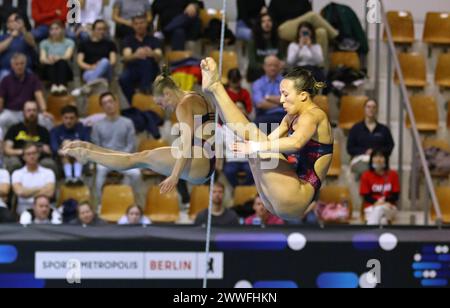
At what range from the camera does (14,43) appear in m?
10.4

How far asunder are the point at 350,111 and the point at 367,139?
71cm

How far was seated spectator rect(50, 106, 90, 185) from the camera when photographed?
9.24 m

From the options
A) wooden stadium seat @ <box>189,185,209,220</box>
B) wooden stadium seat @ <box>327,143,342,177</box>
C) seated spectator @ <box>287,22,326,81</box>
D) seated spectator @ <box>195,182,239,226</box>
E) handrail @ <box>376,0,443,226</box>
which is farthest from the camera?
seated spectator @ <box>287,22,326,81</box>

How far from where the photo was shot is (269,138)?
5789 mm

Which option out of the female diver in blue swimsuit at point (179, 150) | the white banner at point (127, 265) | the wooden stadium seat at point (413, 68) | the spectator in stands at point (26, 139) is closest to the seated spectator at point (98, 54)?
the spectator in stands at point (26, 139)

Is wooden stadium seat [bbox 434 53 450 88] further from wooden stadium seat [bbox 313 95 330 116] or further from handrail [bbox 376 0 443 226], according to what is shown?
wooden stadium seat [bbox 313 95 330 116]

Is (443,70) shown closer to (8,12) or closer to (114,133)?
(114,133)

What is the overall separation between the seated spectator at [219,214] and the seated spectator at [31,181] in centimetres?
120

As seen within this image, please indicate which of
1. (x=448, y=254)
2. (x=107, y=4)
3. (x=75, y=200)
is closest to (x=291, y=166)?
(x=448, y=254)

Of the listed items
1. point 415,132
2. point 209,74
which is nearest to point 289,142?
point 209,74

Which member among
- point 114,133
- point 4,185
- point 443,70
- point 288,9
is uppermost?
point 288,9

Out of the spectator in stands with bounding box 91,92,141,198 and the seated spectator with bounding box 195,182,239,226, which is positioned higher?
the spectator in stands with bounding box 91,92,141,198

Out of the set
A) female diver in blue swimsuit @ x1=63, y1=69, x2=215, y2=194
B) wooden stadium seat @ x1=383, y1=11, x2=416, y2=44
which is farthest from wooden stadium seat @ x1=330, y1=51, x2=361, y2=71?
female diver in blue swimsuit @ x1=63, y1=69, x2=215, y2=194

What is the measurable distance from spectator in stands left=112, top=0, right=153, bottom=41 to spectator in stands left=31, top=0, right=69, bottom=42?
0.47m
